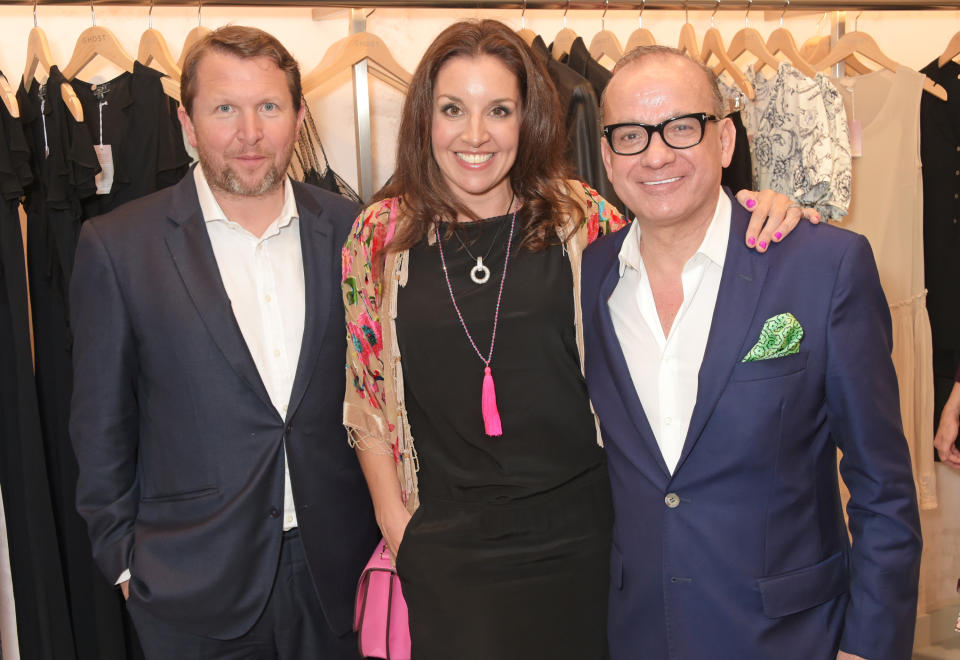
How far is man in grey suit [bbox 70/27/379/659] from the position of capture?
2.07 m

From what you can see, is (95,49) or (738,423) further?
(95,49)

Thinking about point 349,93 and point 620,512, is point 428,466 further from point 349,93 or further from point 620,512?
point 349,93

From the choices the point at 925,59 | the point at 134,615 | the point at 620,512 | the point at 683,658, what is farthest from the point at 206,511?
the point at 925,59

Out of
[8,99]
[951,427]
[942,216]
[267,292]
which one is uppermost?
[8,99]

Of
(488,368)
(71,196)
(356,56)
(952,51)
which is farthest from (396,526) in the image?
(952,51)

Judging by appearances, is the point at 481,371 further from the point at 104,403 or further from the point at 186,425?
the point at 104,403

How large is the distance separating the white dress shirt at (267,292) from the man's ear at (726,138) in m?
1.06

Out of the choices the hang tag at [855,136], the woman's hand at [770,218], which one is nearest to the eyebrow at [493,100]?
the woman's hand at [770,218]

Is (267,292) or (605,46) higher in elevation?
(605,46)

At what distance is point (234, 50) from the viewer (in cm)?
213

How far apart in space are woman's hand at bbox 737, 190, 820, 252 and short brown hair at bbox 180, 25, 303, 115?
122 centimetres

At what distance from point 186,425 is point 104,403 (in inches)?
8.1

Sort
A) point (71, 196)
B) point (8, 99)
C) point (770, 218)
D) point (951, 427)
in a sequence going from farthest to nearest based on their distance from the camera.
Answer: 1. point (951, 427)
2. point (71, 196)
3. point (8, 99)
4. point (770, 218)

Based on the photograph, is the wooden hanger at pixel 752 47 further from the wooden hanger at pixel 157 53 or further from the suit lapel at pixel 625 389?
the wooden hanger at pixel 157 53
